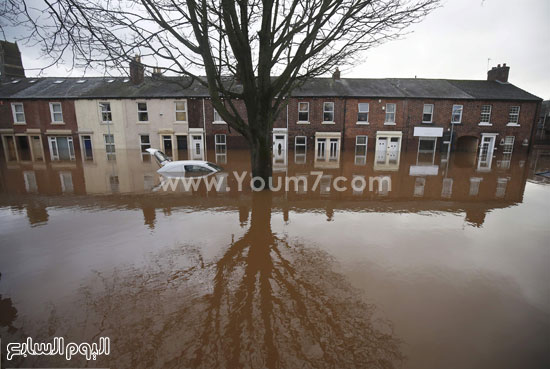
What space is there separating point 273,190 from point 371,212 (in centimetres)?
364

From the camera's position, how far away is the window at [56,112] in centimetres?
2177

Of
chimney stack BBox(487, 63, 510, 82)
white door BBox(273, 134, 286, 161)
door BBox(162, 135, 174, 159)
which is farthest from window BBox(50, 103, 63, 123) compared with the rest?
chimney stack BBox(487, 63, 510, 82)

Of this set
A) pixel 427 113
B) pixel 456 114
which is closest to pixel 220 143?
pixel 427 113

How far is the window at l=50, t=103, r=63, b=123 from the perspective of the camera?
857 inches

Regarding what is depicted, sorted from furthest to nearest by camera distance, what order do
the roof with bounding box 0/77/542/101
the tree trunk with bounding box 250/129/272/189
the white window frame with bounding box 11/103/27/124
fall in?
the white window frame with bounding box 11/103/27/124 < the roof with bounding box 0/77/542/101 < the tree trunk with bounding box 250/129/272/189

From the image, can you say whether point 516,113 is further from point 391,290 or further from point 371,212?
point 391,290

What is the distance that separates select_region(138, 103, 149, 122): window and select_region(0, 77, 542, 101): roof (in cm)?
73

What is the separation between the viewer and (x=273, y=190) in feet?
31.4

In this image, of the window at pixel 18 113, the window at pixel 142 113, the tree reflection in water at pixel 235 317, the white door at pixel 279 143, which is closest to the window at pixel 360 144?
the white door at pixel 279 143

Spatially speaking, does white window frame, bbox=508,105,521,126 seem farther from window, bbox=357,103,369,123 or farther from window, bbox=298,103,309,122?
window, bbox=298,103,309,122

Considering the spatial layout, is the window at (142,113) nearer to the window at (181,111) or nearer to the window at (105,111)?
the window at (105,111)

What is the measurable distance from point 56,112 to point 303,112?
69.0 ft

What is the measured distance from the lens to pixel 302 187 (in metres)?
10.3

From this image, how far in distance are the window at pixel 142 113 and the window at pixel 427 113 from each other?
23.4m
